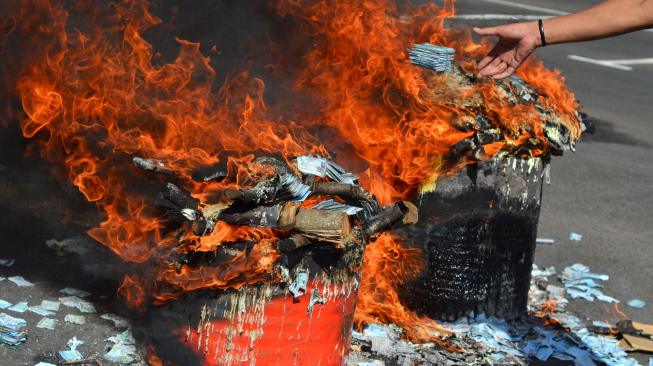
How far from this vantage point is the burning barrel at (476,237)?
5168 mm

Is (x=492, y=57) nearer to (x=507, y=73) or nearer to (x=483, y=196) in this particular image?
(x=507, y=73)

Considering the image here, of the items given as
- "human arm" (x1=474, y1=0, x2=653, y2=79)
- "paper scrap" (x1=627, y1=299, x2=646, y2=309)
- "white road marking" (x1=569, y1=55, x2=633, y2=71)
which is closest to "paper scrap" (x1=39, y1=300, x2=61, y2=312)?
"human arm" (x1=474, y1=0, x2=653, y2=79)

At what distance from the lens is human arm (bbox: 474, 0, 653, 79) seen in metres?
4.03

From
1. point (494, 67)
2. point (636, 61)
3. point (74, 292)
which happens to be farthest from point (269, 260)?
point (636, 61)

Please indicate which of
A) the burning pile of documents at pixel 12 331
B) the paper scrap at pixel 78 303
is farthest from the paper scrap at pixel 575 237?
the burning pile of documents at pixel 12 331

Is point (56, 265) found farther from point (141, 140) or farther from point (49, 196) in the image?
point (141, 140)

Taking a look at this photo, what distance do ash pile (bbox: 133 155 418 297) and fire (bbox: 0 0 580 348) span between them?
3 centimetres

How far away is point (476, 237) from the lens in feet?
Answer: 17.2

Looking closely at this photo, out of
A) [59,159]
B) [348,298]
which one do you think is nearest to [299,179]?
[348,298]

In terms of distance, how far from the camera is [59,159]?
714 cm

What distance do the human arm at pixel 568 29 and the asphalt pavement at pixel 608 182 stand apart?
2196 millimetres

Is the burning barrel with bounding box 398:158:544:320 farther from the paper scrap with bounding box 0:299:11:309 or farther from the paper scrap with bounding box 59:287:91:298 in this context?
the paper scrap with bounding box 0:299:11:309

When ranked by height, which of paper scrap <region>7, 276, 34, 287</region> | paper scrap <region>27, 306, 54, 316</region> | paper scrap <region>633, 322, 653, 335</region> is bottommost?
paper scrap <region>633, 322, 653, 335</region>

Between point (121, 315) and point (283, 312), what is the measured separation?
64.8 inches
